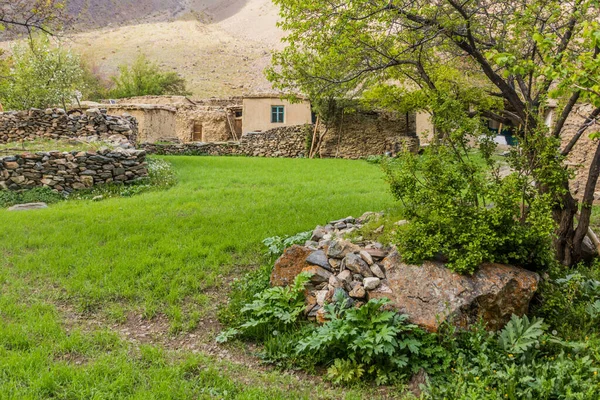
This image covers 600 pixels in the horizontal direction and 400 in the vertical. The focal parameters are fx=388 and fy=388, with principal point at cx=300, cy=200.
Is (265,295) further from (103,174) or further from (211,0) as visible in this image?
(211,0)

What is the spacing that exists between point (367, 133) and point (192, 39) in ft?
153

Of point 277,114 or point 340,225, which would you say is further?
point 277,114

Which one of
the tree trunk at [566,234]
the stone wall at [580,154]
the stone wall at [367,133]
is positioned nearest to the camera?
the tree trunk at [566,234]

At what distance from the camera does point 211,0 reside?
82000 mm

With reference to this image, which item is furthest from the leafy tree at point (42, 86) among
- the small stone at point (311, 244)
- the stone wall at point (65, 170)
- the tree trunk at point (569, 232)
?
the tree trunk at point (569, 232)

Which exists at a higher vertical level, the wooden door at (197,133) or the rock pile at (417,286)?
the wooden door at (197,133)

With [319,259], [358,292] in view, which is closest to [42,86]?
[319,259]

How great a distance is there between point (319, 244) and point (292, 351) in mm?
1641

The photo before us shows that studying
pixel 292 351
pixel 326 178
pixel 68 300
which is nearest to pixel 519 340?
pixel 292 351

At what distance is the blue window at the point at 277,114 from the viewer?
25297 millimetres

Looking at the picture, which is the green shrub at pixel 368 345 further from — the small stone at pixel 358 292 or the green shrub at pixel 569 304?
the green shrub at pixel 569 304

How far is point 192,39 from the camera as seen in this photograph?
5812 cm

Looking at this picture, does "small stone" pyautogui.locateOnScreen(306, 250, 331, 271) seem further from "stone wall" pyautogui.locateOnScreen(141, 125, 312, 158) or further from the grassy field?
"stone wall" pyautogui.locateOnScreen(141, 125, 312, 158)

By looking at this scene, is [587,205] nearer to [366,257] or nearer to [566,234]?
[566,234]
